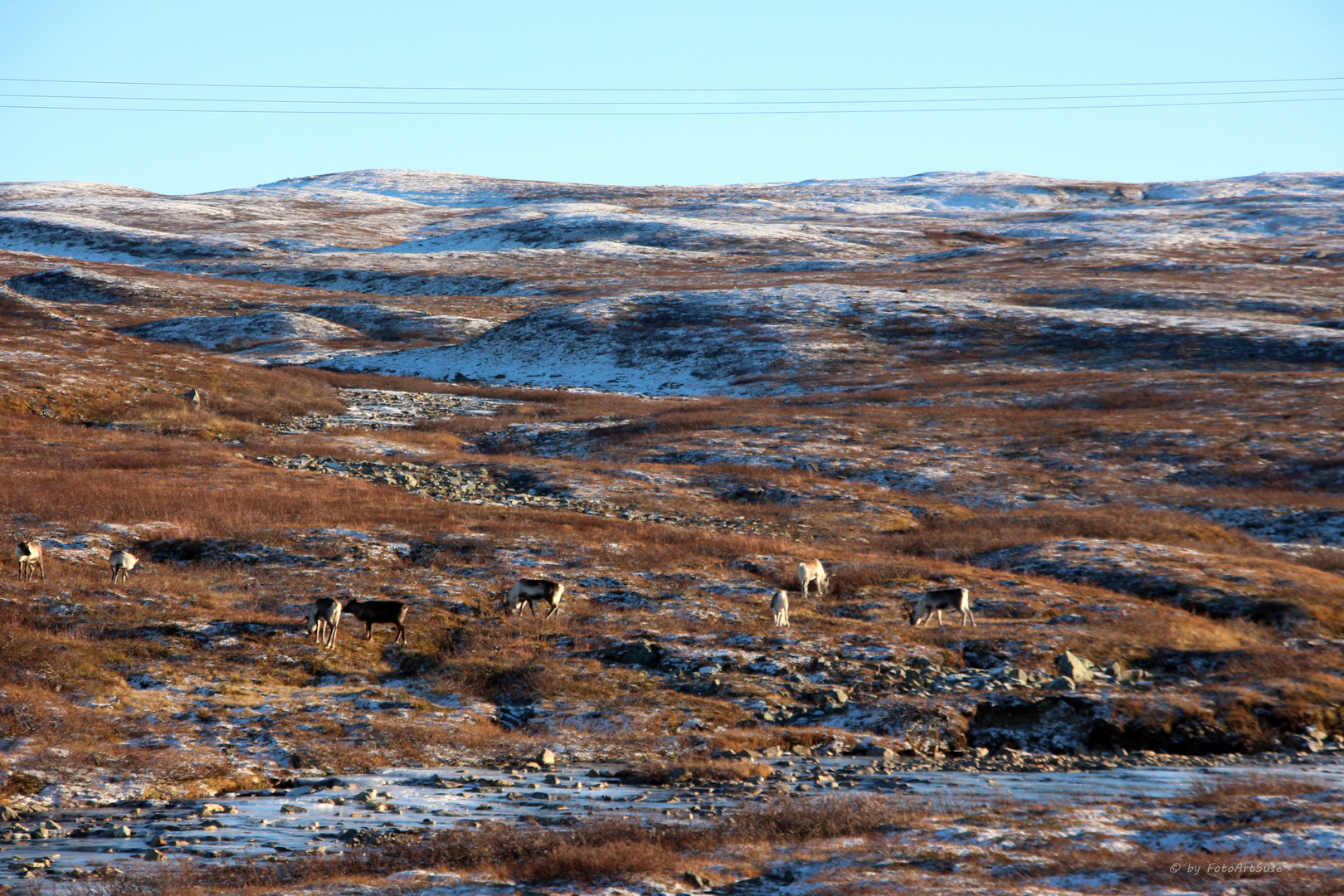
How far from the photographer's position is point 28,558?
21125mm

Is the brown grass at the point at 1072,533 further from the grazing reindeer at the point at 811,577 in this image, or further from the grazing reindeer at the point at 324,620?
the grazing reindeer at the point at 324,620

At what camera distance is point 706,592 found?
24812 mm

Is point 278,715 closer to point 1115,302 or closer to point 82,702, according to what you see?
point 82,702

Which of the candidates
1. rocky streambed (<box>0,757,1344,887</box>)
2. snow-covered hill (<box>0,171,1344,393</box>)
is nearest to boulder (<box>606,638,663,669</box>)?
rocky streambed (<box>0,757,1344,887</box>)

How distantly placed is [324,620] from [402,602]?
1595 millimetres

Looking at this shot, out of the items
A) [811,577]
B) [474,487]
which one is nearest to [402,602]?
[811,577]

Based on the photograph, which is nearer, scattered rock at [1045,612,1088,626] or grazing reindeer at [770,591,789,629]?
grazing reindeer at [770,591,789,629]

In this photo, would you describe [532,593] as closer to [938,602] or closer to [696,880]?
[938,602]

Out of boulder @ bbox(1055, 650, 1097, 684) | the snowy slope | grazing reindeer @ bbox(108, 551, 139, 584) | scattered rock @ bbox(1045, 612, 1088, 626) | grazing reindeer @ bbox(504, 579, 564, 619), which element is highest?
the snowy slope

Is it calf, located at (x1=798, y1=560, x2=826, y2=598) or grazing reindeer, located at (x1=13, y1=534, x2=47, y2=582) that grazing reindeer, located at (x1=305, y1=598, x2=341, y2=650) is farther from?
calf, located at (x1=798, y1=560, x2=826, y2=598)

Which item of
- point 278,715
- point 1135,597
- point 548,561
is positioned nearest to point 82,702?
point 278,715

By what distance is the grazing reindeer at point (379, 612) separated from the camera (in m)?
20.4

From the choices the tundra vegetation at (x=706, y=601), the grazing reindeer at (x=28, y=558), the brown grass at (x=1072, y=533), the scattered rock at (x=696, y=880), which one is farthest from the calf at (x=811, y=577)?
the grazing reindeer at (x=28, y=558)

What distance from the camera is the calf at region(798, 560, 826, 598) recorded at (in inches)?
983
